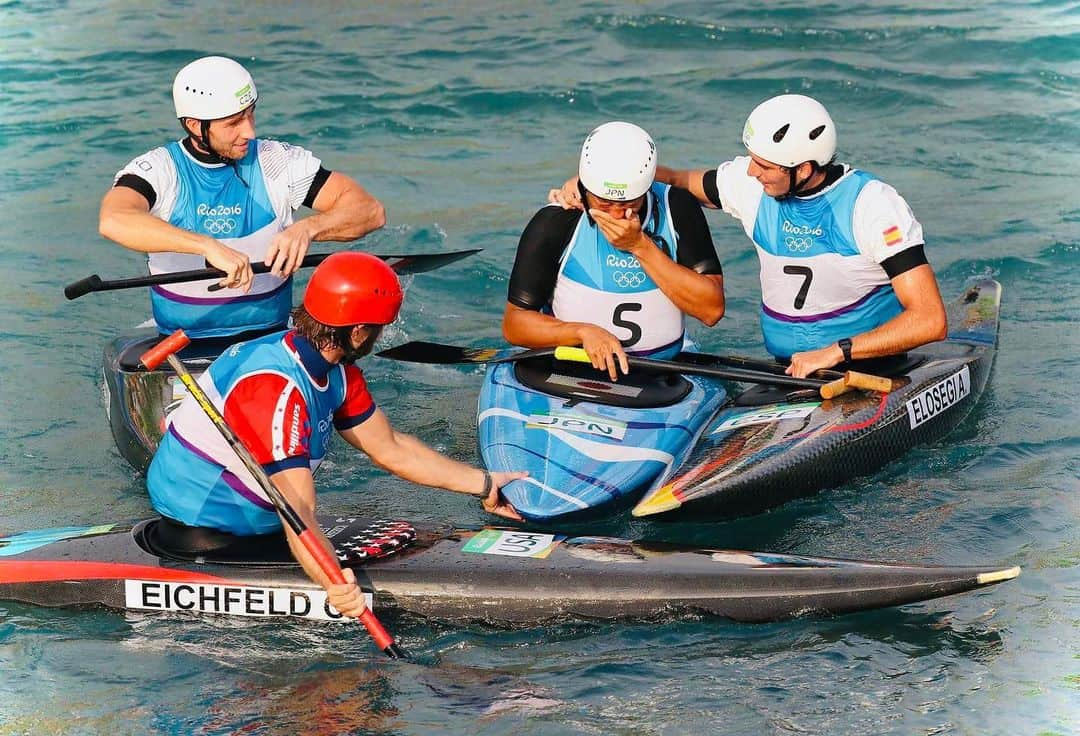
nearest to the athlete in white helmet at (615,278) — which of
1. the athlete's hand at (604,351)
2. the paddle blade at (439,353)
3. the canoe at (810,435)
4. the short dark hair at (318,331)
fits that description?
the athlete's hand at (604,351)

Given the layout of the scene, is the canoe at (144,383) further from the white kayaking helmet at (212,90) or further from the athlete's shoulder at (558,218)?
the athlete's shoulder at (558,218)

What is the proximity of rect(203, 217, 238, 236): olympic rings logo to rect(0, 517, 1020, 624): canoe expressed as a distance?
1842mm

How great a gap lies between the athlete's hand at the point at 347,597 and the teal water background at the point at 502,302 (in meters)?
0.29

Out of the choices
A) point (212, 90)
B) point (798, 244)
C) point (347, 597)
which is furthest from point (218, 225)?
point (798, 244)

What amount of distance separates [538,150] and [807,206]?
613 cm

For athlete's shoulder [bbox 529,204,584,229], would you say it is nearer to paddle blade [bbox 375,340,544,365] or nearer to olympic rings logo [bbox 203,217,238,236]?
paddle blade [bbox 375,340,544,365]

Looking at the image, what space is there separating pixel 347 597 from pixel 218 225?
2.65 m

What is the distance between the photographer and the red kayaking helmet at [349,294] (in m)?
4.81

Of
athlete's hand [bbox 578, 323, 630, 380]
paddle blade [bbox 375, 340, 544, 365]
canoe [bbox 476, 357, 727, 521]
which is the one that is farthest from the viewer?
paddle blade [bbox 375, 340, 544, 365]

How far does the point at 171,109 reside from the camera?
13.8m

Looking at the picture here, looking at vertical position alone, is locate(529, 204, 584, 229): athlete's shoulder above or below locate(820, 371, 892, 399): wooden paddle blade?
above

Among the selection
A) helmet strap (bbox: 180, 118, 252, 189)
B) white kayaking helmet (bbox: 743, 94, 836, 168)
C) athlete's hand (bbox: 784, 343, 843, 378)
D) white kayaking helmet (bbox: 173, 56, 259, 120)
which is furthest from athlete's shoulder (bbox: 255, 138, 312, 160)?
athlete's hand (bbox: 784, 343, 843, 378)

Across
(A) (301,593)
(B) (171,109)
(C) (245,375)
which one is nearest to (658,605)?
(A) (301,593)

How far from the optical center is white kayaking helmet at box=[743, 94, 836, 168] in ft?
21.5
